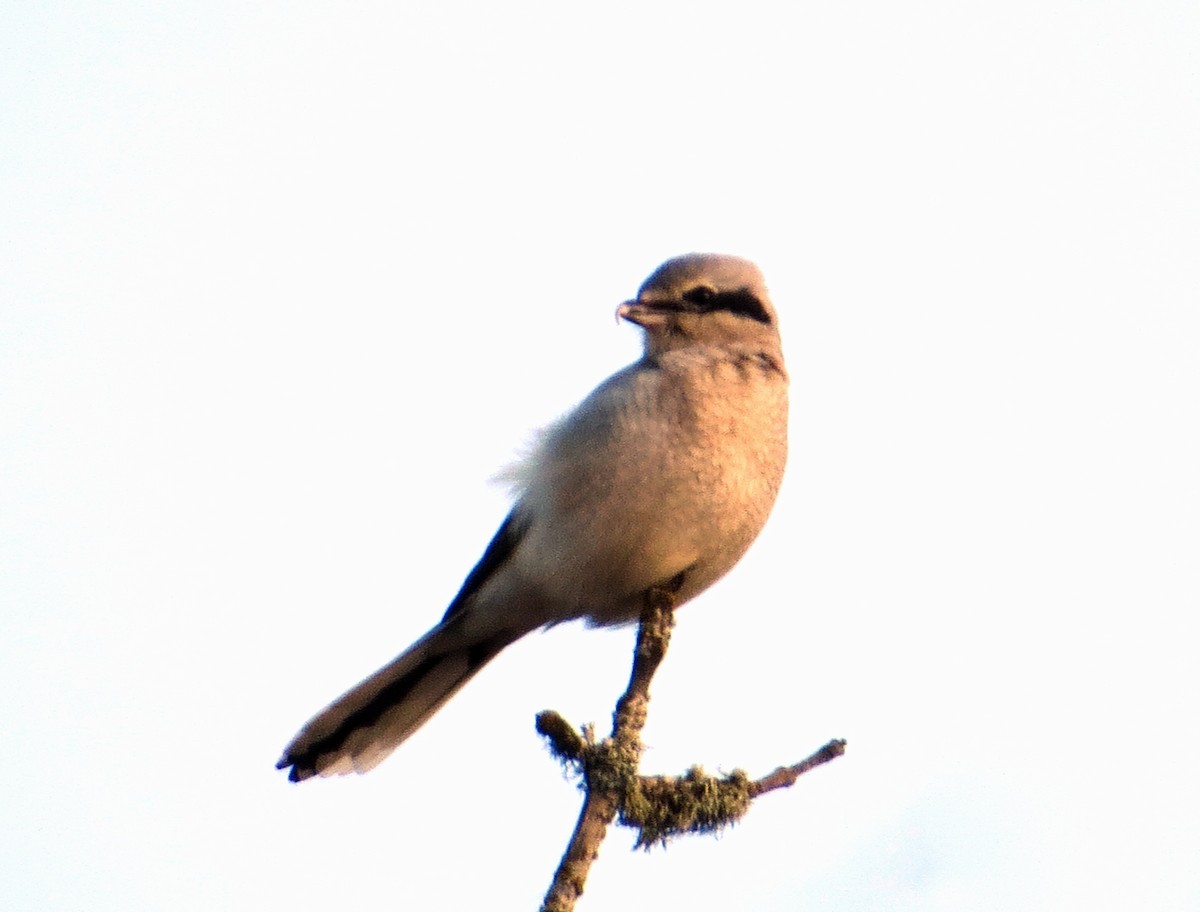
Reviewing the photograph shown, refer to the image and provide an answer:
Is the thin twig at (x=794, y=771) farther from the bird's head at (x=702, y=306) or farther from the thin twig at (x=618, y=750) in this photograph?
the bird's head at (x=702, y=306)

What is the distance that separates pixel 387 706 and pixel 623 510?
104 centimetres

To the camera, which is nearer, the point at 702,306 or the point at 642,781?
the point at 642,781

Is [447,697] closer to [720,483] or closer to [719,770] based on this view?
[720,483]

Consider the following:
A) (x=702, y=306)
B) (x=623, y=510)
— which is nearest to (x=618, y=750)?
(x=623, y=510)

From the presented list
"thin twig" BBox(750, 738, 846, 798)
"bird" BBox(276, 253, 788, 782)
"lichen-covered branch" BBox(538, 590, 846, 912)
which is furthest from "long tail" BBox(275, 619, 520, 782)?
"thin twig" BBox(750, 738, 846, 798)

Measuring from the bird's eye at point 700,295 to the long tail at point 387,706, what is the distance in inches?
49.6

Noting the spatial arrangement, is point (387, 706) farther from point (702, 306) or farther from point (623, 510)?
point (702, 306)

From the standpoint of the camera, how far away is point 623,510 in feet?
14.1

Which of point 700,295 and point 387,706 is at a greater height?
point 700,295

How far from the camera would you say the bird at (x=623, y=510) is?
170 inches

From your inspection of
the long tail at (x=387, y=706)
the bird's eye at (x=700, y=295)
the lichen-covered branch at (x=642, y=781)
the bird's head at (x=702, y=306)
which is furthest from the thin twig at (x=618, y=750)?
the bird's eye at (x=700, y=295)

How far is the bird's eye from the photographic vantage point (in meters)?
5.00

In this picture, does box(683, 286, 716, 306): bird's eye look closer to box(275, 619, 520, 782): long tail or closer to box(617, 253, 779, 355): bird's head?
box(617, 253, 779, 355): bird's head

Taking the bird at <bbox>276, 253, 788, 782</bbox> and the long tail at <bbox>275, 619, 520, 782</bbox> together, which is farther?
the long tail at <bbox>275, 619, 520, 782</bbox>
